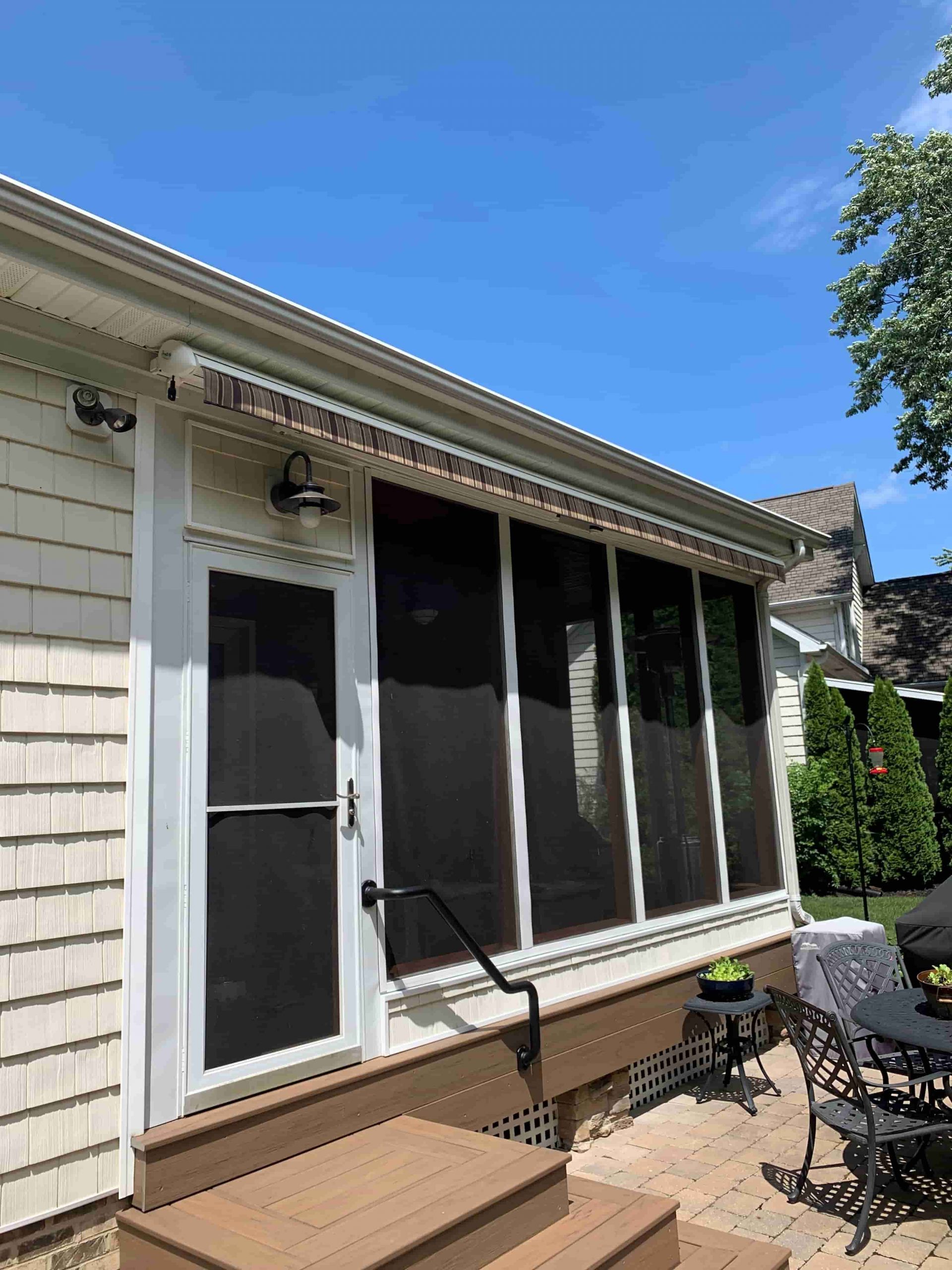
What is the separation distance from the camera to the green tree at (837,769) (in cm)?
1066

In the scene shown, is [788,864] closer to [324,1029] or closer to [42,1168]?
[324,1029]

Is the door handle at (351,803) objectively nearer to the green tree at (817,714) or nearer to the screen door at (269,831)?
the screen door at (269,831)

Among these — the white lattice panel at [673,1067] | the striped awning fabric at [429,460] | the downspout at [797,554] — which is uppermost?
the downspout at [797,554]

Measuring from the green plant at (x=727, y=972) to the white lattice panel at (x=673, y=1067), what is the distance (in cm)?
37

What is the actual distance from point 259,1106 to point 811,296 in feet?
47.4

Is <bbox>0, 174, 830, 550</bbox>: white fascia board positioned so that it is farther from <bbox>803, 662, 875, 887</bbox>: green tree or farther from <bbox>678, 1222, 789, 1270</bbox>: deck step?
<bbox>803, 662, 875, 887</bbox>: green tree

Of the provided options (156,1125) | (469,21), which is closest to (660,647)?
(156,1125)

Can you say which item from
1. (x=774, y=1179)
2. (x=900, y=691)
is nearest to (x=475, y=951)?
(x=774, y=1179)

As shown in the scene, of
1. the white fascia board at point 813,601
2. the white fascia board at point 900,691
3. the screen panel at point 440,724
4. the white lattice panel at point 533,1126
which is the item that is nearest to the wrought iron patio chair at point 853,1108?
the white lattice panel at point 533,1126

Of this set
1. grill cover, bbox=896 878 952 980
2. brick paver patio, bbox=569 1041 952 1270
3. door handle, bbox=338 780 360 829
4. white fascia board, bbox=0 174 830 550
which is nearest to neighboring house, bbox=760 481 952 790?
grill cover, bbox=896 878 952 980

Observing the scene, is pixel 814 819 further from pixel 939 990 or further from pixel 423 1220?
pixel 423 1220

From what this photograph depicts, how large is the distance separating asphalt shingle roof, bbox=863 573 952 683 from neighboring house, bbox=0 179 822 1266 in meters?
11.2

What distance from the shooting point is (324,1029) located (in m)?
3.07

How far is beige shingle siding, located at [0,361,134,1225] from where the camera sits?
2400 millimetres
